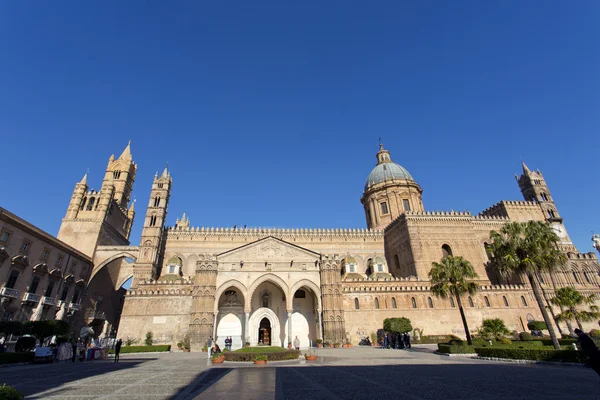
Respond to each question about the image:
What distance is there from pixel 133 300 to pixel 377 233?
3224cm

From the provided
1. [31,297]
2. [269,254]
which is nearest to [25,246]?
[31,297]

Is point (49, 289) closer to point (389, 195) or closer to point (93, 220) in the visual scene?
point (93, 220)

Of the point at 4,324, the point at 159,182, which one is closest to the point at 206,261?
the point at 4,324

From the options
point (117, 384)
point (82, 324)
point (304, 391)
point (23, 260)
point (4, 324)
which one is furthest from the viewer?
point (82, 324)

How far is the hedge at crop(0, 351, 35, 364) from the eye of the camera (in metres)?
17.0

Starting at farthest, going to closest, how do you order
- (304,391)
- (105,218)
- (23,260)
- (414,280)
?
1. (105,218)
2. (414,280)
3. (23,260)
4. (304,391)

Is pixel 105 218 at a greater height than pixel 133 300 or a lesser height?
greater

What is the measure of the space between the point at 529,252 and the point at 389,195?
1112 inches

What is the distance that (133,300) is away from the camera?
2991 centimetres

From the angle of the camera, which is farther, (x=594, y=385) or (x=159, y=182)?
(x=159, y=182)

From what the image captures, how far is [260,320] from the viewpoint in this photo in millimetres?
30500

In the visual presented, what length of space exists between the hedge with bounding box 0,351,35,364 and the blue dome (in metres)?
45.0

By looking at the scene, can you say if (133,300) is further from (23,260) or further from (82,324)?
(82,324)

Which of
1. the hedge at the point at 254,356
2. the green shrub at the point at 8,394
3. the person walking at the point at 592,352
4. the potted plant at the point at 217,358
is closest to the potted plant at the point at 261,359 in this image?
the hedge at the point at 254,356
